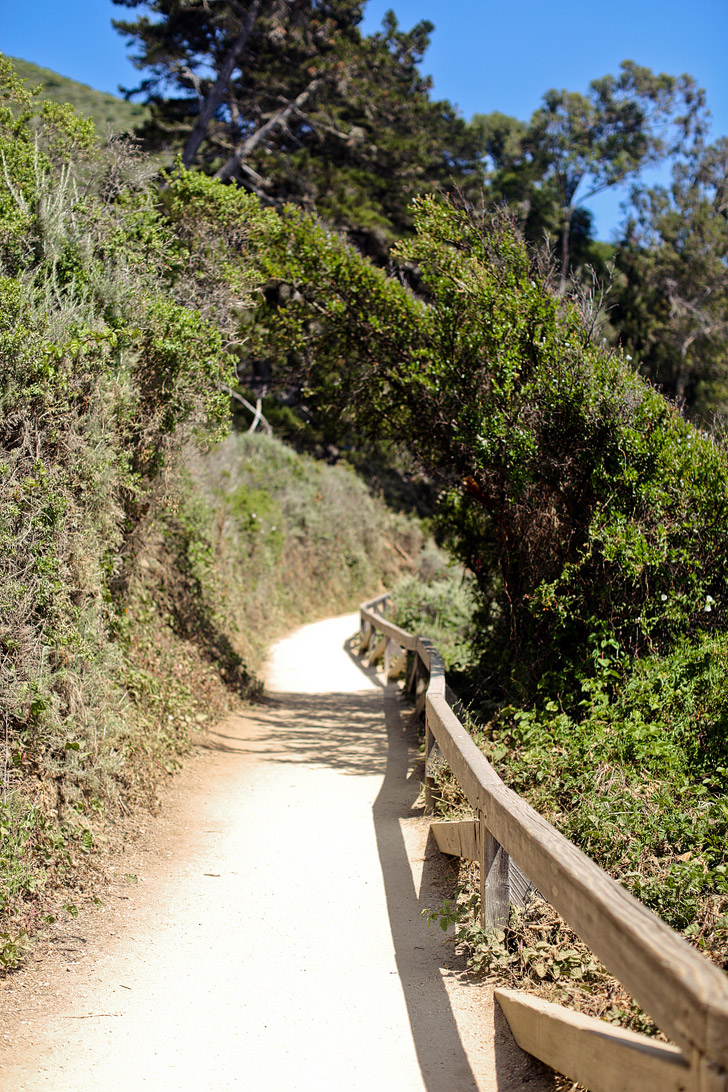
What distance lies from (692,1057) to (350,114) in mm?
28693

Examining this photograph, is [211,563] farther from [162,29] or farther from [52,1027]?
[162,29]

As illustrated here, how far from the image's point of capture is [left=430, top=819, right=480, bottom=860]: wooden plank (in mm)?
4701

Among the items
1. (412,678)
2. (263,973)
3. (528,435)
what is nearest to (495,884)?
(263,973)

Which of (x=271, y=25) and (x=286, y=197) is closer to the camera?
(x=271, y=25)

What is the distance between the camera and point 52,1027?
12.4 feet

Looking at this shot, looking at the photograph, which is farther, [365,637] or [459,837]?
[365,637]

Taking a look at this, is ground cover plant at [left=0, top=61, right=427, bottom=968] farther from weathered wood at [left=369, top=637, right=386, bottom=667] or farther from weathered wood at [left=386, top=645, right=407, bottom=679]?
weathered wood at [left=369, top=637, right=386, bottom=667]

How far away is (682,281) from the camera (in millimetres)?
37719

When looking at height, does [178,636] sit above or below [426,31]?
below

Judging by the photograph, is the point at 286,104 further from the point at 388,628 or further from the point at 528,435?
the point at 528,435

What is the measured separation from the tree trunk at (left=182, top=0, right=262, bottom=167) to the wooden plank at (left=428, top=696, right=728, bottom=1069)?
20.2 meters

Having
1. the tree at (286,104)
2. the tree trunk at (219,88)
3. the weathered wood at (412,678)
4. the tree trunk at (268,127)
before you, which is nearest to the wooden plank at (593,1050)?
the weathered wood at (412,678)

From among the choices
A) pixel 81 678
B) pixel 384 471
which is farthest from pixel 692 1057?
pixel 384 471

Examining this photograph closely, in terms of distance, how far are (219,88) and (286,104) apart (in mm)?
2340
